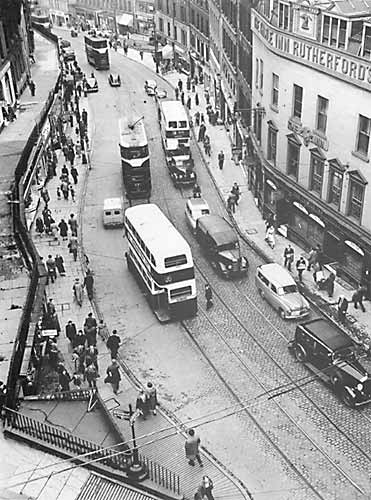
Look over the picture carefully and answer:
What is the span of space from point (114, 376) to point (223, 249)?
11275 mm

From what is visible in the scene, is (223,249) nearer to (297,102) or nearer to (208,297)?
(208,297)

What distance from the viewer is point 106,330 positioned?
2956 cm

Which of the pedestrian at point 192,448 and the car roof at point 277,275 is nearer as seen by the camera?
the pedestrian at point 192,448

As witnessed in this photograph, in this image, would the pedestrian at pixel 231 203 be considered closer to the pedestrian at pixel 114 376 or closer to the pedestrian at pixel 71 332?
the pedestrian at pixel 71 332

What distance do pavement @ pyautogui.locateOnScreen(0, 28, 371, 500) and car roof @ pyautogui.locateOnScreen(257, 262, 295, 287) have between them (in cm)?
215

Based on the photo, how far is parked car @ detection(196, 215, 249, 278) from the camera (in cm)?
3441

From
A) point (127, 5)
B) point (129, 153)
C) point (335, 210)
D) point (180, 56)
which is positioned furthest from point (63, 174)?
point (127, 5)

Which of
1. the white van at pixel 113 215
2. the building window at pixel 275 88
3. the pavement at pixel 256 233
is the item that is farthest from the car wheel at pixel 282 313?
the white van at pixel 113 215

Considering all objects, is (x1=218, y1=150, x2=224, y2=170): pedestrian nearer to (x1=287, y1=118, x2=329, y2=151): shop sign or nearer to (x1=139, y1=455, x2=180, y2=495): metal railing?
(x1=287, y1=118, x2=329, y2=151): shop sign

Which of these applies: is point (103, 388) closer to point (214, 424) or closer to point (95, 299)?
point (214, 424)

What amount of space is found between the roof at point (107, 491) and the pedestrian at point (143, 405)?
619 centimetres

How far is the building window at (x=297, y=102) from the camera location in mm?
34875

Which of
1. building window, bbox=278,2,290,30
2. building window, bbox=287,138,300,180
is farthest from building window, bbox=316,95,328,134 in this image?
building window, bbox=278,2,290,30

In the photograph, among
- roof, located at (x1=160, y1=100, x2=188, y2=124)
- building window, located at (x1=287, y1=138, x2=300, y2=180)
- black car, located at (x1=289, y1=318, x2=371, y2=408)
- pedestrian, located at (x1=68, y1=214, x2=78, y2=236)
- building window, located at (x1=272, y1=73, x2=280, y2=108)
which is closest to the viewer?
black car, located at (x1=289, y1=318, x2=371, y2=408)
